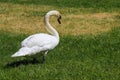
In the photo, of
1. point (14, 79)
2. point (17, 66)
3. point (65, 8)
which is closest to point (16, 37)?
point (17, 66)

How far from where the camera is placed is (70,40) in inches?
516

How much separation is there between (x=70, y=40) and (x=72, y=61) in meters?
2.73

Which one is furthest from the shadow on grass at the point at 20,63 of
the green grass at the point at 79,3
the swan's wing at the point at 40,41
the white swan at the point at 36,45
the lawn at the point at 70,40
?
the green grass at the point at 79,3

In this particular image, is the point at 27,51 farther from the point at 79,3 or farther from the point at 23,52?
the point at 79,3

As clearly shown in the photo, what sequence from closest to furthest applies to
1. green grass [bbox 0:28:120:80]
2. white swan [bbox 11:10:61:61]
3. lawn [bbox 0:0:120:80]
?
green grass [bbox 0:28:120:80], lawn [bbox 0:0:120:80], white swan [bbox 11:10:61:61]

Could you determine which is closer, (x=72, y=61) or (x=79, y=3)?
(x=72, y=61)

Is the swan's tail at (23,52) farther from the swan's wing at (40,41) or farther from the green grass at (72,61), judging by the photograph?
the green grass at (72,61)

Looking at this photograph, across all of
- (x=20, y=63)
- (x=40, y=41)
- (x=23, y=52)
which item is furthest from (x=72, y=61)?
(x=23, y=52)

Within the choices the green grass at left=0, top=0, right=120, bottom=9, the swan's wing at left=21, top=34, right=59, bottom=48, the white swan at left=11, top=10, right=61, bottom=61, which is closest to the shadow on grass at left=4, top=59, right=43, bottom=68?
the white swan at left=11, top=10, right=61, bottom=61

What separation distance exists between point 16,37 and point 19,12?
239 inches

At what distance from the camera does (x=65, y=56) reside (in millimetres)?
11000

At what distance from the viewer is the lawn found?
9359 millimetres

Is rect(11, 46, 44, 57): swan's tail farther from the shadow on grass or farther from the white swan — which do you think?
the shadow on grass

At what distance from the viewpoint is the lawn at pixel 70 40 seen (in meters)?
9.36
